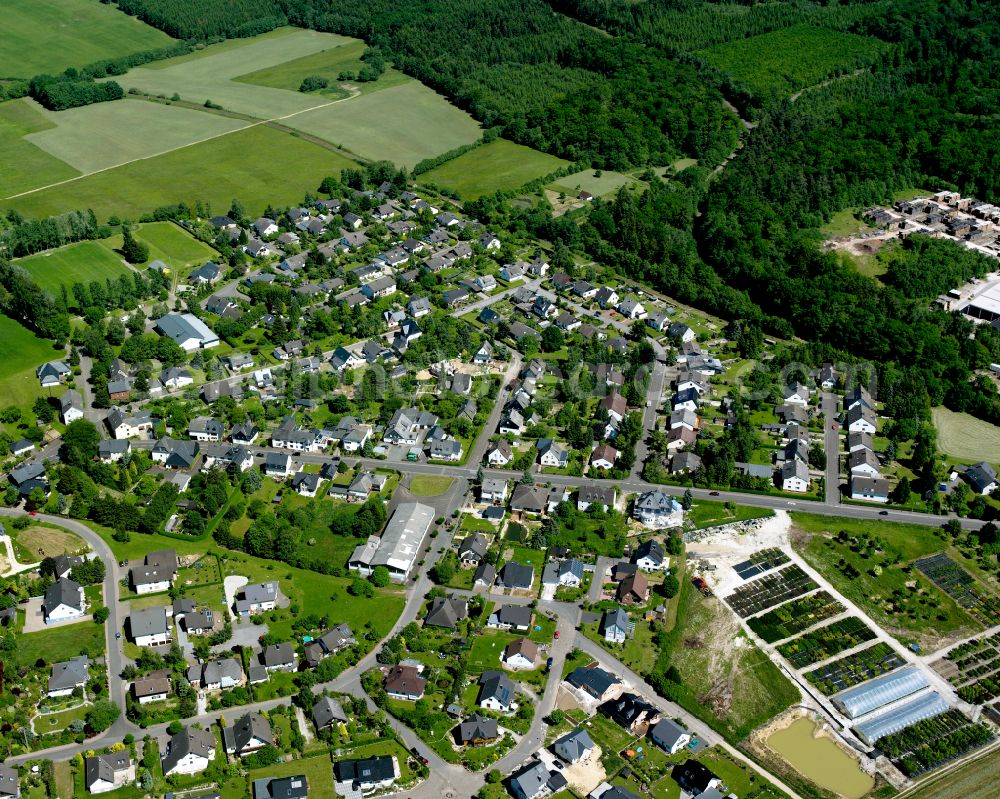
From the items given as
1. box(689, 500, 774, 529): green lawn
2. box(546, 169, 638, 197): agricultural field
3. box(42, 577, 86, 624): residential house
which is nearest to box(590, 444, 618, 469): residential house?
box(689, 500, 774, 529): green lawn

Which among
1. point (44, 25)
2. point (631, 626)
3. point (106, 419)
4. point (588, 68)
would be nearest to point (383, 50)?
point (588, 68)

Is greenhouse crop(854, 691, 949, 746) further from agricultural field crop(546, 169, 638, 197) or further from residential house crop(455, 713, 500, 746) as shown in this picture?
agricultural field crop(546, 169, 638, 197)

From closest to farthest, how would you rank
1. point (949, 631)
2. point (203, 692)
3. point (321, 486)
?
point (203, 692)
point (949, 631)
point (321, 486)

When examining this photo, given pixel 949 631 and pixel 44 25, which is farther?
pixel 44 25

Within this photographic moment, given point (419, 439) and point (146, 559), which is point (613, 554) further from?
point (146, 559)

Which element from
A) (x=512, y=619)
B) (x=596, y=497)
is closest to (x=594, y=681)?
(x=512, y=619)

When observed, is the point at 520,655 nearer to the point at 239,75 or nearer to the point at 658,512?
A: the point at 658,512

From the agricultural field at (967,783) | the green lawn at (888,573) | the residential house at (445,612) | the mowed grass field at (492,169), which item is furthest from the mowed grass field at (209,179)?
the agricultural field at (967,783)
